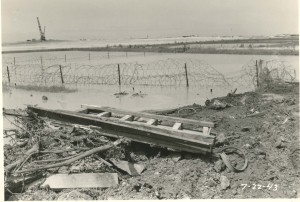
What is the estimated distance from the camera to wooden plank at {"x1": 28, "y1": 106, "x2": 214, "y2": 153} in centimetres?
566

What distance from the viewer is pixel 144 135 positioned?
6.02 metres

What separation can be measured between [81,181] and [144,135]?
1.33 meters

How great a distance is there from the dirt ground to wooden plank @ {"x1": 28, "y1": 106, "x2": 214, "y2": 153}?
Result: 229 millimetres

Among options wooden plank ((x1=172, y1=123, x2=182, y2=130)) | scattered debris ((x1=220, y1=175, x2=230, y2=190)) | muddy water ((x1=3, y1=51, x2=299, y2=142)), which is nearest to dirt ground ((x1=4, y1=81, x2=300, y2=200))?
scattered debris ((x1=220, y1=175, x2=230, y2=190))

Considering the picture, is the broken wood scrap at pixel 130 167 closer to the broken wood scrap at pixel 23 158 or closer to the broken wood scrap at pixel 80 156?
the broken wood scrap at pixel 80 156

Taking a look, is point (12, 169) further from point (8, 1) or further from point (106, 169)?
point (8, 1)

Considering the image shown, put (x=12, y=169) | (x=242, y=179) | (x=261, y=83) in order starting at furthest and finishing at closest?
(x=261, y=83) < (x=12, y=169) < (x=242, y=179)

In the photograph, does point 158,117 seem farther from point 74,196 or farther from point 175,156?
point 74,196

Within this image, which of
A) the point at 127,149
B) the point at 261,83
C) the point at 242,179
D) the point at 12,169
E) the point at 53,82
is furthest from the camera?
the point at 53,82

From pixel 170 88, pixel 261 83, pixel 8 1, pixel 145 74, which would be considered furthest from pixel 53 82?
pixel 8 1

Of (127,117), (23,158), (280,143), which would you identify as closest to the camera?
(23,158)

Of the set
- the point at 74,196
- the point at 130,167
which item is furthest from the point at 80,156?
the point at 130,167

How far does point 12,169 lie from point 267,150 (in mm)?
4412

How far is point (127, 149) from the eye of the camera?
6254 millimetres
